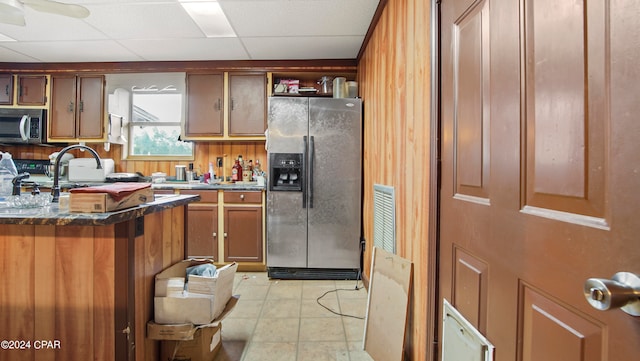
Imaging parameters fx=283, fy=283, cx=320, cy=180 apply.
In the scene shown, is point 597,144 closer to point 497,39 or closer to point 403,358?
point 497,39

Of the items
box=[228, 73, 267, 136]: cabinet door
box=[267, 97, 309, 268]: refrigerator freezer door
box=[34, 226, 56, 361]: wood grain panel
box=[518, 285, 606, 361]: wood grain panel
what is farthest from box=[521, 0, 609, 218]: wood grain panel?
box=[228, 73, 267, 136]: cabinet door

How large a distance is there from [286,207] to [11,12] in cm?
239

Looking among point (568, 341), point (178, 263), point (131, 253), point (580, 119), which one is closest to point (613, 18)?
point (580, 119)

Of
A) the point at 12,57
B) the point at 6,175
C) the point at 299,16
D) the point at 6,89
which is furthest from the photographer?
the point at 6,89

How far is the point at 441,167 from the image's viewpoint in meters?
1.24

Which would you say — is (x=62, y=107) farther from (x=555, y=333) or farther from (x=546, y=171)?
(x=555, y=333)

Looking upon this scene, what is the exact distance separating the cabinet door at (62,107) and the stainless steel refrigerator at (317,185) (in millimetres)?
2640

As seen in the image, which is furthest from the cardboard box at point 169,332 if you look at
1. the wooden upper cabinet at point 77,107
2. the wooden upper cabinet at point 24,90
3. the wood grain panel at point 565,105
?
the wooden upper cabinet at point 24,90

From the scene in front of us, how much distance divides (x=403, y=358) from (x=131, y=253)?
1.47m

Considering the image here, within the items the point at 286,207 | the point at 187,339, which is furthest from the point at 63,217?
the point at 286,207

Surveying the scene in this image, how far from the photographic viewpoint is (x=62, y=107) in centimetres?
355

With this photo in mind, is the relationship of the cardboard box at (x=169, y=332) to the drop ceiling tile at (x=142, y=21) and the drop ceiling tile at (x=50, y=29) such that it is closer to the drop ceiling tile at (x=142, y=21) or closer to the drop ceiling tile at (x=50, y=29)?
the drop ceiling tile at (x=142, y=21)

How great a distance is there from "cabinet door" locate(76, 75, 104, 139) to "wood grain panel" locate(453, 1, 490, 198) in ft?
13.5

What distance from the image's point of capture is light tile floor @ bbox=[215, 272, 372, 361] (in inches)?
71.0
